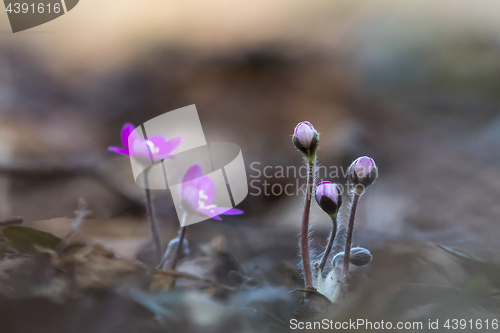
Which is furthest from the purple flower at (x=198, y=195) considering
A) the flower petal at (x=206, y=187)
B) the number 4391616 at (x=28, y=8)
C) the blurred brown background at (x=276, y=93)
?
the number 4391616 at (x=28, y=8)

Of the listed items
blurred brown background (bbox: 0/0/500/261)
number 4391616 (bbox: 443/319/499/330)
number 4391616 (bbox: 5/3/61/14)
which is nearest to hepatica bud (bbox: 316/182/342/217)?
number 4391616 (bbox: 443/319/499/330)

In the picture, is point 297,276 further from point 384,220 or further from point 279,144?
point 279,144

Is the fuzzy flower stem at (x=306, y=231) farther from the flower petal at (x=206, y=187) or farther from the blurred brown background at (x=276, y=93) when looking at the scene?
the blurred brown background at (x=276, y=93)

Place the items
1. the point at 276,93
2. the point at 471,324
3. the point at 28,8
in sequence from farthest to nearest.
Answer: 1. the point at 276,93
2. the point at 28,8
3. the point at 471,324

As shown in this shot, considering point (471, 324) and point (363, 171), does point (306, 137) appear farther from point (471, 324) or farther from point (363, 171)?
point (471, 324)

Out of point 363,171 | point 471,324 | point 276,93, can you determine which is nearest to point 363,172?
point 363,171

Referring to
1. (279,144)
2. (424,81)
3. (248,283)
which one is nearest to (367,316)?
(248,283)
